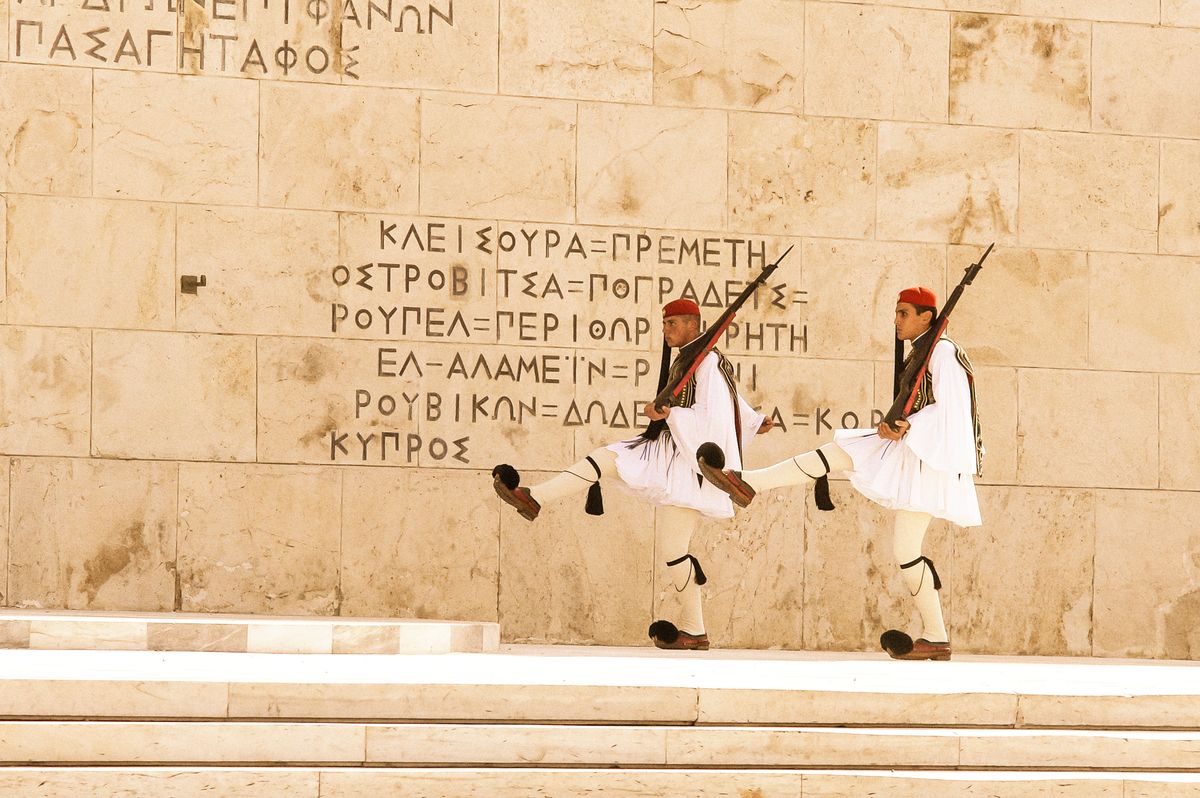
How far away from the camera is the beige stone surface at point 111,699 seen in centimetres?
632

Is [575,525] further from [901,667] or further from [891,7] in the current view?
[891,7]

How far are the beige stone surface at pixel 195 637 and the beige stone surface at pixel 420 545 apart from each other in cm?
218

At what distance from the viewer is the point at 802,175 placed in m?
11.4

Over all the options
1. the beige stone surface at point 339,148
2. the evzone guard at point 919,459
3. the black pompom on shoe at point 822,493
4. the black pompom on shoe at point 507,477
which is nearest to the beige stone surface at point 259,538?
the black pompom on shoe at point 507,477

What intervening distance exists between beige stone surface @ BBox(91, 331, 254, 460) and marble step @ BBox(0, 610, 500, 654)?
75.9 inches

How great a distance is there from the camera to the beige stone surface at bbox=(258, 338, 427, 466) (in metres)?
10.8

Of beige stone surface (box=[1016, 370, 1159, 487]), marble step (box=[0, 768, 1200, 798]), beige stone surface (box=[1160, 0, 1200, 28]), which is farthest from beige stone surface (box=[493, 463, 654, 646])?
beige stone surface (box=[1160, 0, 1200, 28])

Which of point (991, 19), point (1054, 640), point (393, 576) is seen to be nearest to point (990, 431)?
point (1054, 640)

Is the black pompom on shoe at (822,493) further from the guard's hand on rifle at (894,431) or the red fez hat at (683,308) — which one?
the red fez hat at (683,308)

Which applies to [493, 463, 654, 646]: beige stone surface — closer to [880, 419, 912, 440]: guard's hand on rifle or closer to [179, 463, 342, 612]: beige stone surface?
[179, 463, 342, 612]: beige stone surface

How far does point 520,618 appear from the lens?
1093cm

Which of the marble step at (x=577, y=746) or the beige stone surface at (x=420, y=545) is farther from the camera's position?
the beige stone surface at (x=420, y=545)

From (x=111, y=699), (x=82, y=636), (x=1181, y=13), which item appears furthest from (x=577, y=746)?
(x=1181, y=13)

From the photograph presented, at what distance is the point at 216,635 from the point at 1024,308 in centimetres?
578
